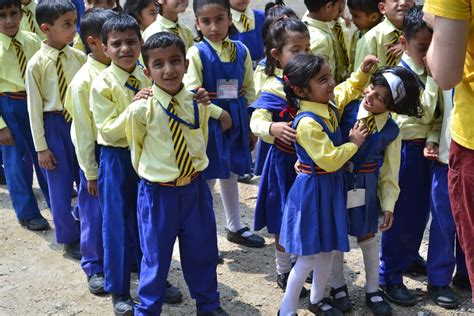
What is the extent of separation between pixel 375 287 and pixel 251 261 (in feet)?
2.99

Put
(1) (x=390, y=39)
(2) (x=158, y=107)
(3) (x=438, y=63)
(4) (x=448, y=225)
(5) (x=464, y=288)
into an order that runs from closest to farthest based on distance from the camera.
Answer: (3) (x=438, y=63)
(2) (x=158, y=107)
(4) (x=448, y=225)
(5) (x=464, y=288)
(1) (x=390, y=39)

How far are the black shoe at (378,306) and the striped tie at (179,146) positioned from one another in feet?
3.99

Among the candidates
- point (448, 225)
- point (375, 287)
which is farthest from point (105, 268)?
point (448, 225)

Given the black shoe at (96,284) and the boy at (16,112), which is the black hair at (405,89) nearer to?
the black shoe at (96,284)

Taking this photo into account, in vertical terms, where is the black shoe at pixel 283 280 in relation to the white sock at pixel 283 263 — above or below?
below

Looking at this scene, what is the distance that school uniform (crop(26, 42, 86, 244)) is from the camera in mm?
4250

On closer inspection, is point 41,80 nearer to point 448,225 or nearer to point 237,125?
point 237,125

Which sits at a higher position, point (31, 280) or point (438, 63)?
point (438, 63)

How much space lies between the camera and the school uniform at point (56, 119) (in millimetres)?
4250

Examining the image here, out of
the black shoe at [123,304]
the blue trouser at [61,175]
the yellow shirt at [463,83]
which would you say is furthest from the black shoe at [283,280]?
the yellow shirt at [463,83]

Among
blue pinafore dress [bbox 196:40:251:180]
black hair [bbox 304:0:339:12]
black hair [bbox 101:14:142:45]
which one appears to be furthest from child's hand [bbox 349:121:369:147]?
black hair [bbox 304:0:339:12]

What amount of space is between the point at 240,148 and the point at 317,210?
121 centimetres

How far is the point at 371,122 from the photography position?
134 inches

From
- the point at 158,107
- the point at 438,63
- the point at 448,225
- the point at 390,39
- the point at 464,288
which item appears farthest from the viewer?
the point at 390,39
